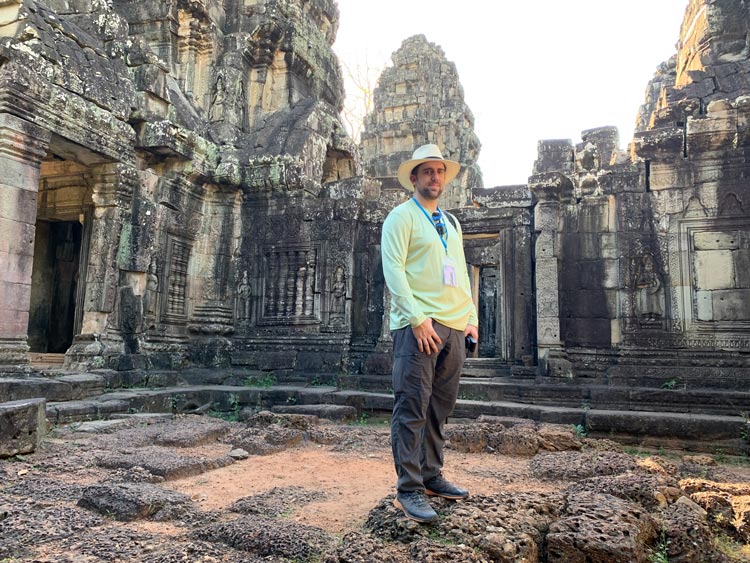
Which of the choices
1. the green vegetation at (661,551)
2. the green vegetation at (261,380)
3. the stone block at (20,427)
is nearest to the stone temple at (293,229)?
the green vegetation at (261,380)

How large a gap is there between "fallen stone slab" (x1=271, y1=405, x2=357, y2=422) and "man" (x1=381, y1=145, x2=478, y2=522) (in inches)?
169

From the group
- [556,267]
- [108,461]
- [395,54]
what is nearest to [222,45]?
[556,267]

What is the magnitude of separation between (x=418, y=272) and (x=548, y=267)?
225 inches

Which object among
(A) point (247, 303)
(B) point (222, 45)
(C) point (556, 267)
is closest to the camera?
(C) point (556, 267)

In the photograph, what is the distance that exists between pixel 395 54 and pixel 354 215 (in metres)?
15.4

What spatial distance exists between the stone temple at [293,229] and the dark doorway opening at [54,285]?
4 cm

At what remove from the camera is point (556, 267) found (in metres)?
8.48

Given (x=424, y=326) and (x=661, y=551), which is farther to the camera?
(x=424, y=326)

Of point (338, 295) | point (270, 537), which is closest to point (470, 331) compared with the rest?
point (270, 537)

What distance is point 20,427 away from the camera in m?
4.52

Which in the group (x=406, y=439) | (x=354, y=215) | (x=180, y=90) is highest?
(x=180, y=90)

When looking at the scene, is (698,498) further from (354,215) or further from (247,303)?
(247,303)

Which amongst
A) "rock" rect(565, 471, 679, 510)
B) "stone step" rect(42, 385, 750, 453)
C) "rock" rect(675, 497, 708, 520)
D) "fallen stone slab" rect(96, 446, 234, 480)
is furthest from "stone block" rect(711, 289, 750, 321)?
"fallen stone slab" rect(96, 446, 234, 480)

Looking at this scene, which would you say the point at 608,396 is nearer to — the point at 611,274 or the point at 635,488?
the point at 611,274
